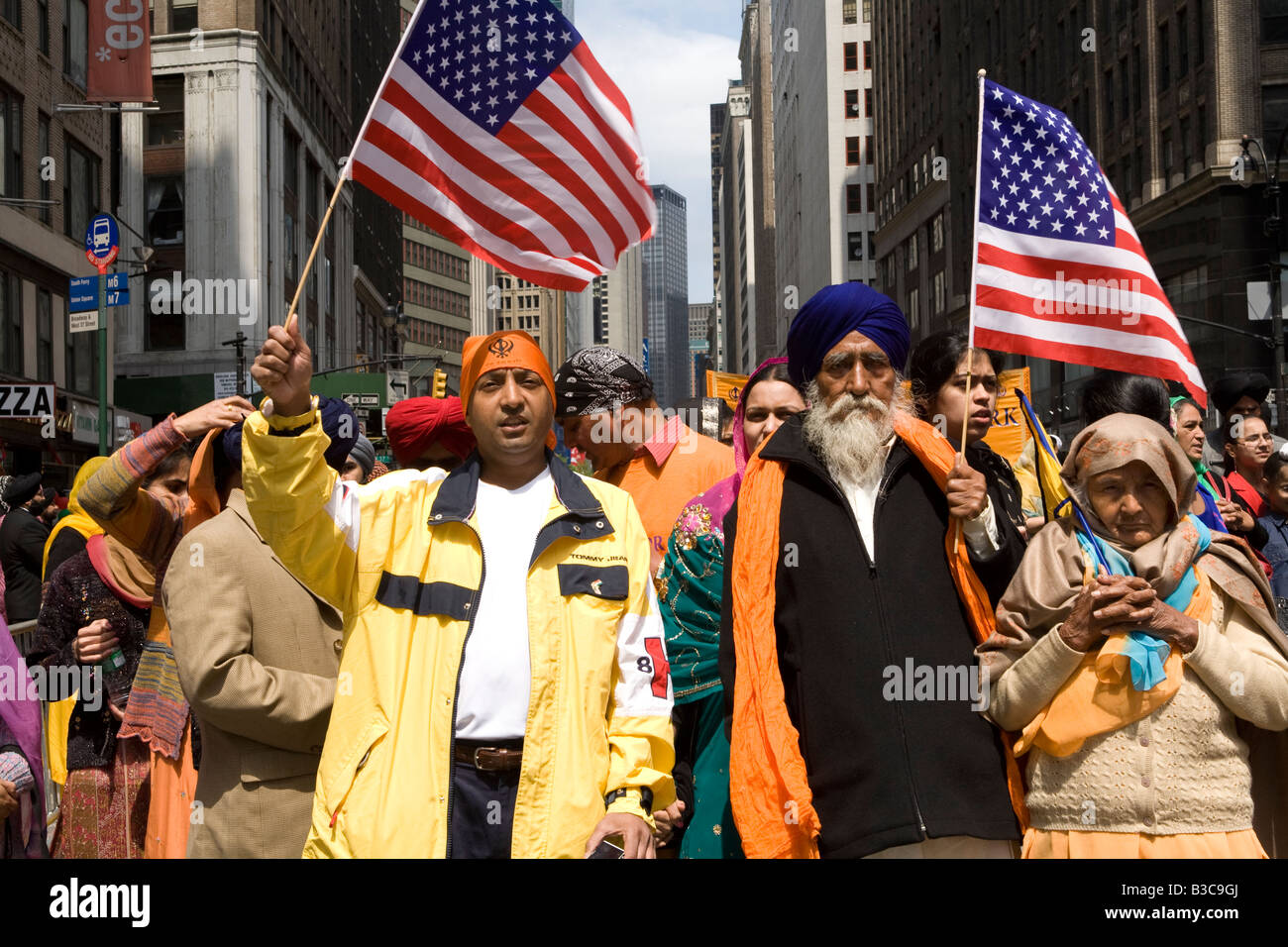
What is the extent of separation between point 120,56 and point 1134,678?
2961 centimetres

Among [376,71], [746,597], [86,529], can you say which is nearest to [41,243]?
[86,529]

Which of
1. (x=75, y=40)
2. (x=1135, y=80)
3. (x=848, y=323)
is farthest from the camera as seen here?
(x=1135, y=80)

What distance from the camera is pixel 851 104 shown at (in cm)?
9456

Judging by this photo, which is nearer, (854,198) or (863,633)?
(863,633)

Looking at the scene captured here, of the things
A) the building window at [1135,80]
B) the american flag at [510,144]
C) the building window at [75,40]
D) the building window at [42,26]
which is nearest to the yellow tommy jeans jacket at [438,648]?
the american flag at [510,144]

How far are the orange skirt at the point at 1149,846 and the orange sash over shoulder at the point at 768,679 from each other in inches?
5.4

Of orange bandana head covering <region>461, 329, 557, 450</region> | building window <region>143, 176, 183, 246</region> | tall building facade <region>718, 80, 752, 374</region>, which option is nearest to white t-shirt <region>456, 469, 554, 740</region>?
orange bandana head covering <region>461, 329, 557, 450</region>

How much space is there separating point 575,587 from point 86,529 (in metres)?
5.05

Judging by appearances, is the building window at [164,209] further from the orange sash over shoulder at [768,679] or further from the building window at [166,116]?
the orange sash over shoulder at [768,679]

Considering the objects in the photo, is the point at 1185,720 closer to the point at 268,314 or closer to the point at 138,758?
the point at 138,758

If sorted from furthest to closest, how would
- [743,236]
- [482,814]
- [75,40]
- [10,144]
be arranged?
1. [743,236]
2. [75,40]
3. [10,144]
4. [482,814]

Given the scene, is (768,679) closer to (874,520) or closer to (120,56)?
(874,520)

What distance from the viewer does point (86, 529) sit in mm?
7340

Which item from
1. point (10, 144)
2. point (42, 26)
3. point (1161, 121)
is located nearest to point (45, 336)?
point (10, 144)
